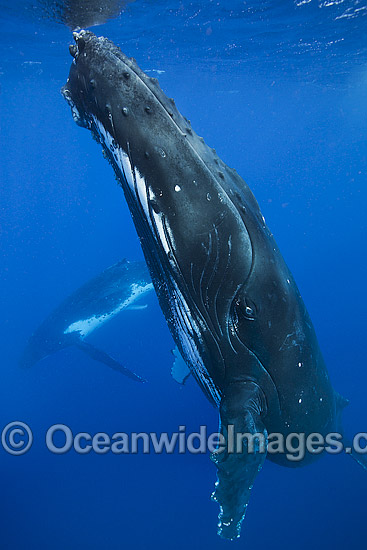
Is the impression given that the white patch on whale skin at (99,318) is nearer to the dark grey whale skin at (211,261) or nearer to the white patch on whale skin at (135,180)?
the dark grey whale skin at (211,261)

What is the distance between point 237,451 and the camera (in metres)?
2.43

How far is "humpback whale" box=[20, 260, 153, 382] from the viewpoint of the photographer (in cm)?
1623

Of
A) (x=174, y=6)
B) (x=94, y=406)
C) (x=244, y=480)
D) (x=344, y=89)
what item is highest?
(x=344, y=89)

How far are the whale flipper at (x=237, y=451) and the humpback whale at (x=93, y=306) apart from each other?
1346 cm

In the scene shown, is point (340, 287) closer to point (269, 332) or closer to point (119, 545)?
point (119, 545)

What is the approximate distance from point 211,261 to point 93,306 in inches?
581

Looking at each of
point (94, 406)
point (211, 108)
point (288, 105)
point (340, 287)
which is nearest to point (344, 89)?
point (288, 105)

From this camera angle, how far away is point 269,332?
2654 mm

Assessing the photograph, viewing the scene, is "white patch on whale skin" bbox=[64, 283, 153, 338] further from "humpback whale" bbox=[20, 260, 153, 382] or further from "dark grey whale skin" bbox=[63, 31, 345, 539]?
"dark grey whale skin" bbox=[63, 31, 345, 539]

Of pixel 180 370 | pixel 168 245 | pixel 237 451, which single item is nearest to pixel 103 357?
pixel 180 370

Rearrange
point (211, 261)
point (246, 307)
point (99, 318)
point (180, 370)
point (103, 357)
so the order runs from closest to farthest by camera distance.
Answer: point (211, 261), point (246, 307), point (180, 370), point (103, 357), point (99, 318)

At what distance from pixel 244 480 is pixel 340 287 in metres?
21.9

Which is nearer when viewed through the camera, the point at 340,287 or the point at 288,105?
the point at 340,287

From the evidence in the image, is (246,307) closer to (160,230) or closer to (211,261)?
(211,261)
